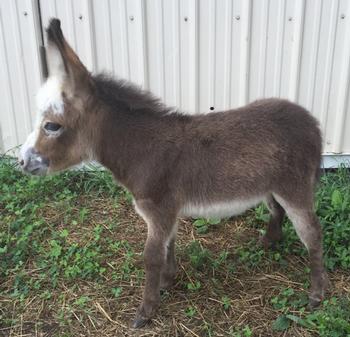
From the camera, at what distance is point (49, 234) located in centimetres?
383

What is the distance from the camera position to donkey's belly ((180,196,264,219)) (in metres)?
2.85

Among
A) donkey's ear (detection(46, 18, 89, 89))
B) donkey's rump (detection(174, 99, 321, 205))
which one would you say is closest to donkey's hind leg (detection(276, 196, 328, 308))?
donkey's rump (detection(174, 99, 321, 205))

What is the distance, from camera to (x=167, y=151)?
2.75 metres

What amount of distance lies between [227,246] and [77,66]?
6.34 ft

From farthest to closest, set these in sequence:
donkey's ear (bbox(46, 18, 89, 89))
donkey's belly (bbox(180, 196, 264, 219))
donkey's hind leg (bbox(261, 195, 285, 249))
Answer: donkey's hind leg (bbox(261, 195, 285, 249)) < donkey's belly (bbox(180, 196, 264, 219)) < donkey's ear (bbox(46, 18, 89, 89))

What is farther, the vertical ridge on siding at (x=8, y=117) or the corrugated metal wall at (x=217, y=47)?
the vertical ridge on siding at (x=8, y=117)

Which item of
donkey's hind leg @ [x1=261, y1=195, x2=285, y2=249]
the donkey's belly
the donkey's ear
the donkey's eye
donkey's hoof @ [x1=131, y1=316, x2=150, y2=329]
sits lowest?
donkey's hoof @ [x1=131, y1=316, x2=150, y2=329]

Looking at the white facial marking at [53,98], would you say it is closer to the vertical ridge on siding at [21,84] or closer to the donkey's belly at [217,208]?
the donkey's belly at [217,208]

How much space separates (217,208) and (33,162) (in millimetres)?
1181

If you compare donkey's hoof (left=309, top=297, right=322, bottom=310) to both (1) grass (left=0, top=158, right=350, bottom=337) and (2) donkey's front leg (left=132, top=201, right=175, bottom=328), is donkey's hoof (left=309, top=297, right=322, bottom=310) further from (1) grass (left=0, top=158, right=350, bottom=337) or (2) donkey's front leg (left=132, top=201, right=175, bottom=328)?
(2) donkey's front leg (left=132, top=201, right=175, bottom=328)

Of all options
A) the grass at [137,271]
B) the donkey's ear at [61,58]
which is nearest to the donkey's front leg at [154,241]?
Result: the grass at [137,271]

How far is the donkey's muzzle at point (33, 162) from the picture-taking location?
2688mm

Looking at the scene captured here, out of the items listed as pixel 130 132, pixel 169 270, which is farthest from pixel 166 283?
pixel 130 132

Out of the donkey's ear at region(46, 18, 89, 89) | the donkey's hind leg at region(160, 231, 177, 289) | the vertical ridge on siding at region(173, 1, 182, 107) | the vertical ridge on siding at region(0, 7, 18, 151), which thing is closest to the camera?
the donkey's ear at region(46, 18, 89, 89)
